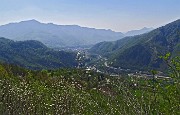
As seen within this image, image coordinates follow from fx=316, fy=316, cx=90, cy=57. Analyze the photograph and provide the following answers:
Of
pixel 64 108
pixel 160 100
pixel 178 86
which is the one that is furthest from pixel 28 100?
pixel 178 86

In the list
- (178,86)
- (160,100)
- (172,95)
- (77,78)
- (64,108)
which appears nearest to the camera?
(178,86)

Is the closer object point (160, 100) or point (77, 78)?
point (160, 100)

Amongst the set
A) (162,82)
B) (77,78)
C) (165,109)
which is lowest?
(77,78)

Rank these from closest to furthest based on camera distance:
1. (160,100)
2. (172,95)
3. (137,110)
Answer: (137,110) → (172,95) → (160,100)

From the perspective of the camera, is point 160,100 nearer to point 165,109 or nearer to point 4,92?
point 165,109

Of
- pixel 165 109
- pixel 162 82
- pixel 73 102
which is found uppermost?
pixel 162 82

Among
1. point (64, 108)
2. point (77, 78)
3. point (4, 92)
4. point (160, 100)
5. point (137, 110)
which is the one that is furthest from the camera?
point (77, 78)

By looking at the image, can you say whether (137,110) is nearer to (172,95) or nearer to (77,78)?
(172,95)

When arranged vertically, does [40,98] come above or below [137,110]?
below

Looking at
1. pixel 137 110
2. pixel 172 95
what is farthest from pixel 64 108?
pixel 137 110
